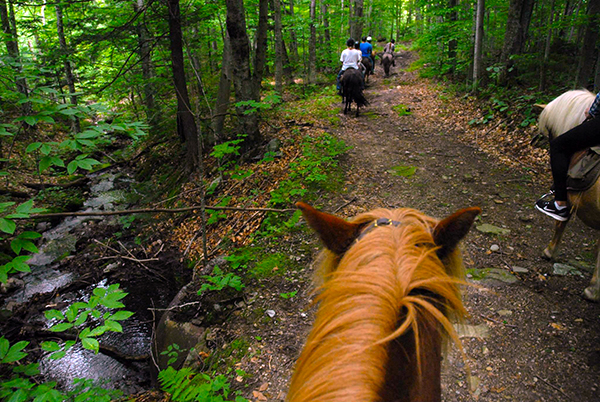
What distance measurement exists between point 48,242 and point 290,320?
7.43m

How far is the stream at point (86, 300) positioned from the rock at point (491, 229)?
205 inches

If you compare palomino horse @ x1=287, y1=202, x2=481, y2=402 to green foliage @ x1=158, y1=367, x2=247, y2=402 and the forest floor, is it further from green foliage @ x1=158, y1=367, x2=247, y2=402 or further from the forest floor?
green foliage @ x1=158, y1=367, x2=247, y2=402

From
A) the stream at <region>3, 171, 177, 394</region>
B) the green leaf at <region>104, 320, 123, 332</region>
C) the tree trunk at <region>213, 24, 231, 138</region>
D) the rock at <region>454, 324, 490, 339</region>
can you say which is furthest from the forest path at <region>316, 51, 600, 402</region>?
the stream at <region>3, 171, 177, 394</region>

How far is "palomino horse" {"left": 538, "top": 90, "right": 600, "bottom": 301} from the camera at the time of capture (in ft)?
10.7

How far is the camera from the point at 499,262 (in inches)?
164

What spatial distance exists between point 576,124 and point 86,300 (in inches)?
308

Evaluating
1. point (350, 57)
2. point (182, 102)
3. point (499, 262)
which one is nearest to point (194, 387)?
point (499, 262)

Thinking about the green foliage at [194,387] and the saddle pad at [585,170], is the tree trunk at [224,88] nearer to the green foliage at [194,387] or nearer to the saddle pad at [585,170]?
the green foliage at [194,387]

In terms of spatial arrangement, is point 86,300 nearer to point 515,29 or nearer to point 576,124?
point 576,124

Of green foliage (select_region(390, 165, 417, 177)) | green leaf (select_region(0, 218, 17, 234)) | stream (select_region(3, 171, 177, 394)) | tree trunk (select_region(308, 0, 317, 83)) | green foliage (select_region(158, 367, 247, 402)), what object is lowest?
stream (select_region(3, 171, 177, 394))

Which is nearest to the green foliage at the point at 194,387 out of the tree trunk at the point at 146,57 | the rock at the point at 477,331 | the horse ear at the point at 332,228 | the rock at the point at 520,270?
the horse ear at the point at 332,228

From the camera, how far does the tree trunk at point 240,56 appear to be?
652 cm

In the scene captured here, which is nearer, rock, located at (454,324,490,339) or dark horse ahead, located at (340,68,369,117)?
rock, located at (454,324,490,339)

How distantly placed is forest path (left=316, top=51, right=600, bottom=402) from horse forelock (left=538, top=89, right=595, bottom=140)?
172 cm
